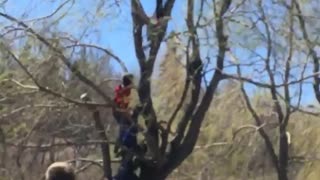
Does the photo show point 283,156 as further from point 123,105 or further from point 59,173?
point 59,173

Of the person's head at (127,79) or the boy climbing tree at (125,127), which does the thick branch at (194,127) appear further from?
the person's head at (127,79)

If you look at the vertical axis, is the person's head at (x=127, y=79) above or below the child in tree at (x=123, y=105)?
above

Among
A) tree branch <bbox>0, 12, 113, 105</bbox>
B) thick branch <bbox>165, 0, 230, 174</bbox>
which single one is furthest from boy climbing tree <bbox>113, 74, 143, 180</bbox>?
thick branch <bbox>165, 0, 230, 174</bbox>

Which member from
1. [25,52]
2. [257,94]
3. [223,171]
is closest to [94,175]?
[223,171]

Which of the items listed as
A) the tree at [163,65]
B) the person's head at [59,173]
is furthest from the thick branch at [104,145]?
the person's head at [59,173]

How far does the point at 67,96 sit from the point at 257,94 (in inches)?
93.9

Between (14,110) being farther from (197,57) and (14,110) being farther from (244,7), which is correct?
(244,7)

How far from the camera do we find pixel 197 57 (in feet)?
25.6

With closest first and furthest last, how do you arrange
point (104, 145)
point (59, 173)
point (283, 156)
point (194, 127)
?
1. point (59, 173)
2. point (104, 145)
3. point (194, 127)
4. point (283, 156)

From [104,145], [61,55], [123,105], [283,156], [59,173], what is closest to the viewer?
[59,173]

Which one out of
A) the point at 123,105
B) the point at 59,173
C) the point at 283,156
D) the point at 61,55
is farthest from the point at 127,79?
the point at 283,156

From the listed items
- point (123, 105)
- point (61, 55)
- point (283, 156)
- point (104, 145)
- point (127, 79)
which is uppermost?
point (61, 55)

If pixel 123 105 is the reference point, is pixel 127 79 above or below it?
above

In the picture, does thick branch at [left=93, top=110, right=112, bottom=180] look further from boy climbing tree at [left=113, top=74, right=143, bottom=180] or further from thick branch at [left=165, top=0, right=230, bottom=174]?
thick branch at [left=165, top=0, right=230, bottom=174]
